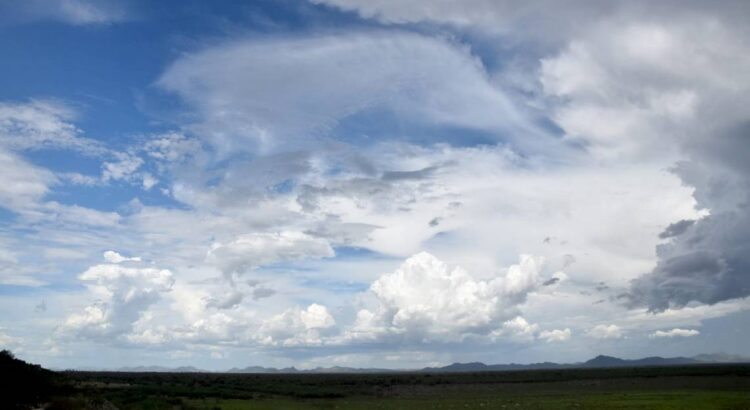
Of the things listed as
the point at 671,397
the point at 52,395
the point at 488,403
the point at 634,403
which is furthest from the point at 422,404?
the point at 52,395

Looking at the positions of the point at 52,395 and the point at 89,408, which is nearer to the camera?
the point at 89,408

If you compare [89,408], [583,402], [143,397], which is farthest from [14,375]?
[583,402]

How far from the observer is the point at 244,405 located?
72.0m

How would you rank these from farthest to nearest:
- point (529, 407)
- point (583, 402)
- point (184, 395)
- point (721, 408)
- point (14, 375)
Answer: point (184, 395)
point (583, 402)
point (529, 407)
point (721, 408)
point (14, 375)

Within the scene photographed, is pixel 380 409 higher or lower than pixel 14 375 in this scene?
lower

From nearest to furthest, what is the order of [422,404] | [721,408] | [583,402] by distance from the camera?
[721,408]
[583,402]
[422,404]

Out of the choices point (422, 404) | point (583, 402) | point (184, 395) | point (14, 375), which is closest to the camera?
point (14, 375)

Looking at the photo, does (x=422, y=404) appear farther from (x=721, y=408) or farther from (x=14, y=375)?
(x=14, y=375)

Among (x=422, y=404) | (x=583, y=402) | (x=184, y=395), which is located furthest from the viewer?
(x=184, y=395)

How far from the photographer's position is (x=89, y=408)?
4369 centimetres

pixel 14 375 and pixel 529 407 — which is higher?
pixel 14 375

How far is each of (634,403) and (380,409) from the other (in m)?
29.1

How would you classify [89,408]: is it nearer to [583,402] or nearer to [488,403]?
[488,403]

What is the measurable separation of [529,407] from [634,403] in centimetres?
1222
